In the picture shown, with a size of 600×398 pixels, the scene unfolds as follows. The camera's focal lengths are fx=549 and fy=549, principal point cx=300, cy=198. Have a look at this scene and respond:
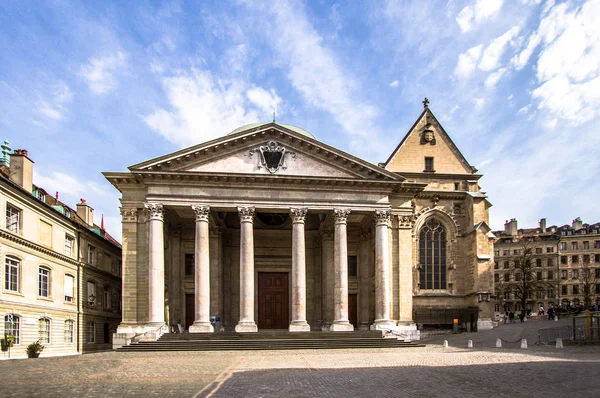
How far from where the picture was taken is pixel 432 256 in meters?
44.6

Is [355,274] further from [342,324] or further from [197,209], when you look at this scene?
[197,209]

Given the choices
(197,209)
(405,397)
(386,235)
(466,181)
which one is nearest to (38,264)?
(197,209)

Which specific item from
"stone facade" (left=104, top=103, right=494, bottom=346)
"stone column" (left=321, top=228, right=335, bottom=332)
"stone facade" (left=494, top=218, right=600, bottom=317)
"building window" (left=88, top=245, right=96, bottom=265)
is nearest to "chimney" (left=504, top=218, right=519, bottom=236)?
"stone facade" (left=494, top=218, right=600, bottom=317)

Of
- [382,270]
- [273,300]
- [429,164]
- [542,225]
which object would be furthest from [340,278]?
[542,225]

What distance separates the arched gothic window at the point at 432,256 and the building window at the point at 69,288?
86.0 feet

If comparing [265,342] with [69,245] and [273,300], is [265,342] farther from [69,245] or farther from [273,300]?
[69,245]

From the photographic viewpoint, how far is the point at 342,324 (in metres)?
33.7

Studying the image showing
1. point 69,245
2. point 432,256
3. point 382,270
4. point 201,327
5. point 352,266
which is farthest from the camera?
point 432,256

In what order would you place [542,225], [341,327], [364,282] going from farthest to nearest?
[542,225], [364,282], [341,327]

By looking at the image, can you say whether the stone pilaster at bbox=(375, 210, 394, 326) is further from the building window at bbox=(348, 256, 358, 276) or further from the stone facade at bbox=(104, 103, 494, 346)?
the building window at bbox=(348, 256, 358, 276)

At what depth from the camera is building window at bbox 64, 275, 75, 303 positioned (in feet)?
121

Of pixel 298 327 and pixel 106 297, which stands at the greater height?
pixel 106 297

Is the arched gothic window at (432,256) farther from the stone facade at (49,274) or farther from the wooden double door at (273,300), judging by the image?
the stone facade at (49,274)

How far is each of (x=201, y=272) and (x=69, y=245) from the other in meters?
10.9
